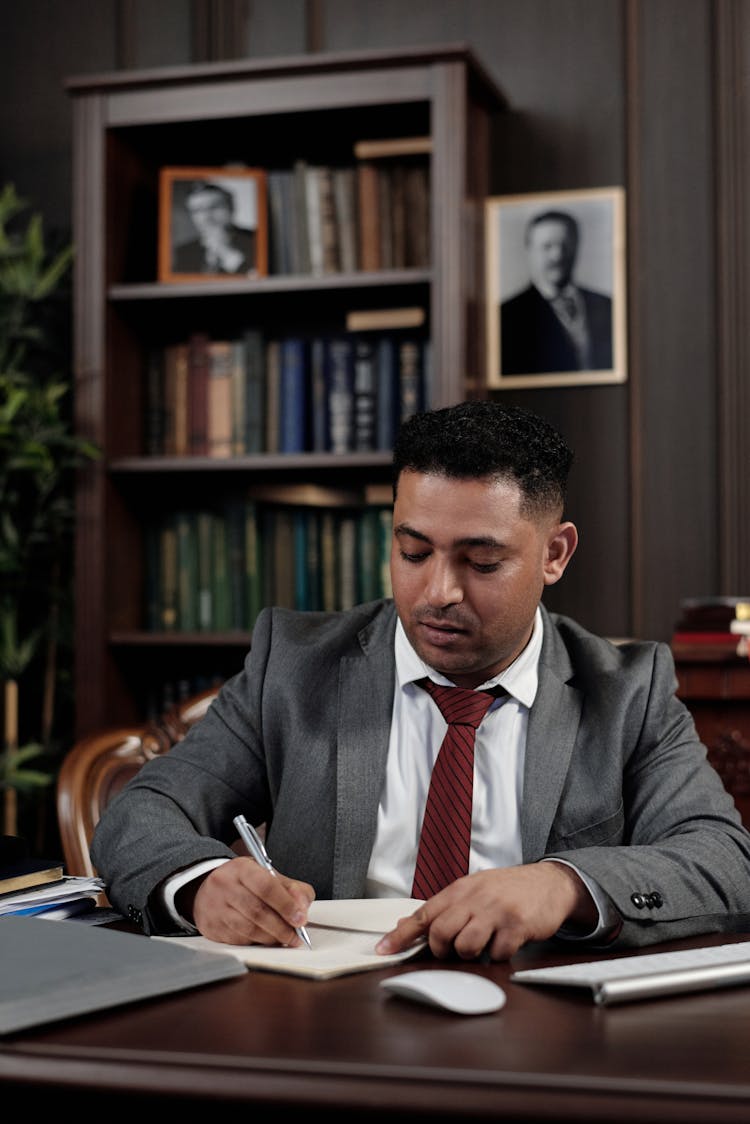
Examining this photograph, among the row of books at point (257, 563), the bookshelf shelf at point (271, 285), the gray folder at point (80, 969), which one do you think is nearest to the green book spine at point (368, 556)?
the row of books at point (257, 563)

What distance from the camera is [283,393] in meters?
3.23

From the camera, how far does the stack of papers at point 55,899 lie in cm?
124

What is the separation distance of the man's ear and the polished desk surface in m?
0.79

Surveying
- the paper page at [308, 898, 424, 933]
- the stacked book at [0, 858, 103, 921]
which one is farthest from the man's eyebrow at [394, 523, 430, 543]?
the stacked book at [0, 858, 103, 921]

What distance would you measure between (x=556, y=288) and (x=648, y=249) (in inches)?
9.6

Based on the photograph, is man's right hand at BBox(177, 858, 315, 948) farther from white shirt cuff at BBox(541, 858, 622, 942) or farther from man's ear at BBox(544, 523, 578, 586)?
man's ear at BBox(544, 523, 578, 586)

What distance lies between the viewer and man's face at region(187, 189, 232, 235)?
327 cm

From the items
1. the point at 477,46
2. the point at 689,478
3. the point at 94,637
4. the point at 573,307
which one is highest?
the point at 477,46

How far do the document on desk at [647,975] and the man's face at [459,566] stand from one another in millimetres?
520

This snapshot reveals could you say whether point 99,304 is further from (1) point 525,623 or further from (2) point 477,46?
(1) point 525,623

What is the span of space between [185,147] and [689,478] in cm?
158

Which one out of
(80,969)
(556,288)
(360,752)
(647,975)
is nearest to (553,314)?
(556,288)

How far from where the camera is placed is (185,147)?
11.3ft

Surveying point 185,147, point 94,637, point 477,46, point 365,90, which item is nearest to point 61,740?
point 94,637
